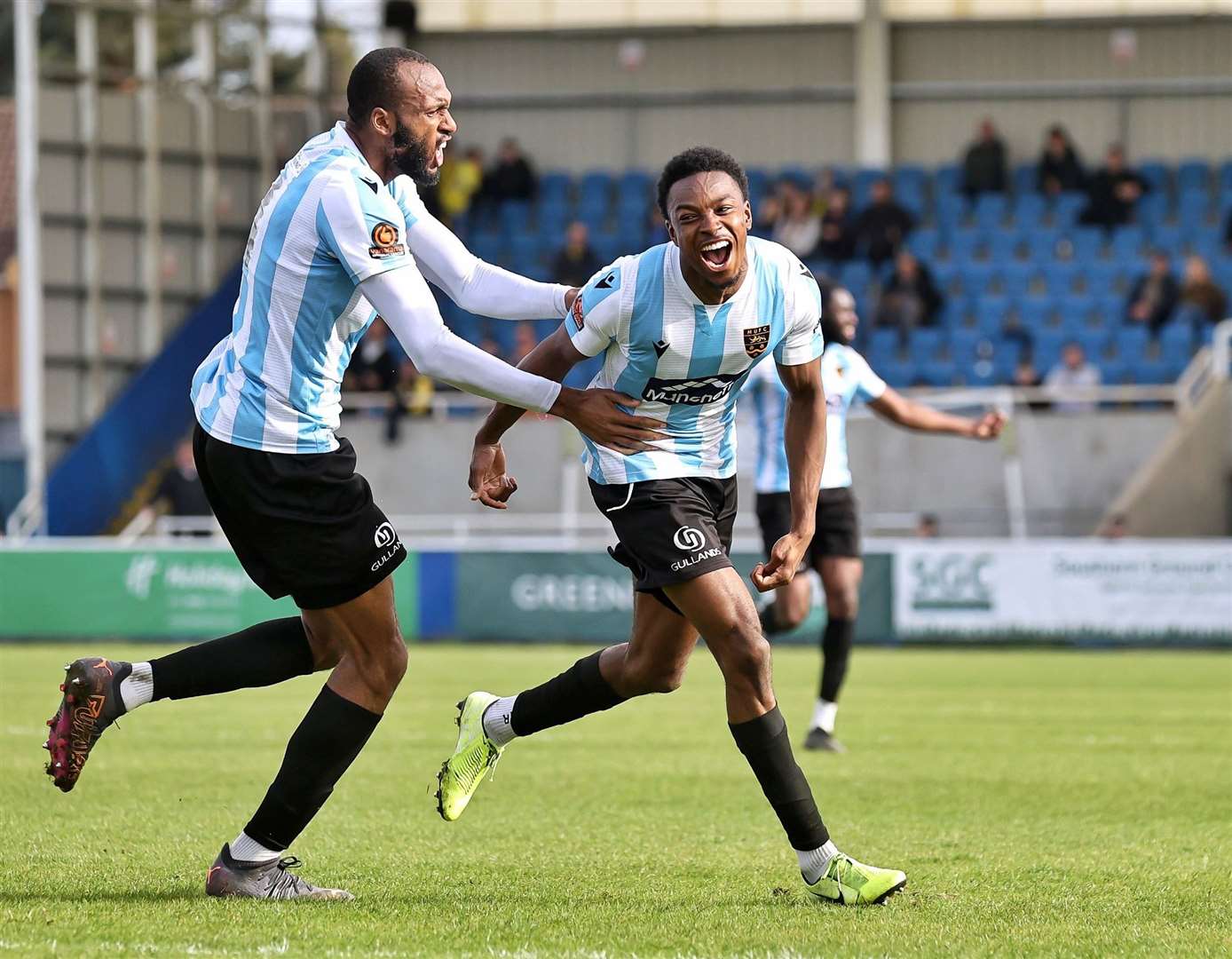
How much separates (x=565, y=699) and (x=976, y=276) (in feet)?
67.9

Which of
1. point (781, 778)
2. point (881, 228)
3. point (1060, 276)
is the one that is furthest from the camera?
point (1060, 276)

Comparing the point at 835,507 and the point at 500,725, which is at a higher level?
the point at 835,507

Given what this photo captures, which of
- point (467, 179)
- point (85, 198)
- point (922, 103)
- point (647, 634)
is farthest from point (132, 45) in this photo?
point (647, 634)

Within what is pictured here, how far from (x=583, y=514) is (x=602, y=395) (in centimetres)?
1843

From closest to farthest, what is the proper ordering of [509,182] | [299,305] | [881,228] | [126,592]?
[299,305]
[126,592]
[881,228]
[509,182]

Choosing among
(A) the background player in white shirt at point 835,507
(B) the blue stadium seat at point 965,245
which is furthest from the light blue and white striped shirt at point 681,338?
(B) the blue stadium seat at point 965,245

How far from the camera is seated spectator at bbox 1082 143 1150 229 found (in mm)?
26328

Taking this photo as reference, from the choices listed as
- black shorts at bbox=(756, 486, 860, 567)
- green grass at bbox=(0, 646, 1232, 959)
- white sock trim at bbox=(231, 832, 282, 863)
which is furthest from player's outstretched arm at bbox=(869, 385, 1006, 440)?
white sock trim at bbox=(231, 832, 282, 863)

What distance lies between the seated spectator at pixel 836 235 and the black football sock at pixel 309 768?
21.0m

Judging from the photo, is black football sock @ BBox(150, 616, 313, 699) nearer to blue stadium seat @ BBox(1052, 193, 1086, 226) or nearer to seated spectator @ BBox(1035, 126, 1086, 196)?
blue stadium seat @ BBox(1052, 193, 1086, 226)

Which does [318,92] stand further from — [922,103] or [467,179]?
[922,103]

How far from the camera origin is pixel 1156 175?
2728 cm

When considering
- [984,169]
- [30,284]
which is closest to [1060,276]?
[984,169]

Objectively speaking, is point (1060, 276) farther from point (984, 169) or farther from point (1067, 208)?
point (984, 169)
